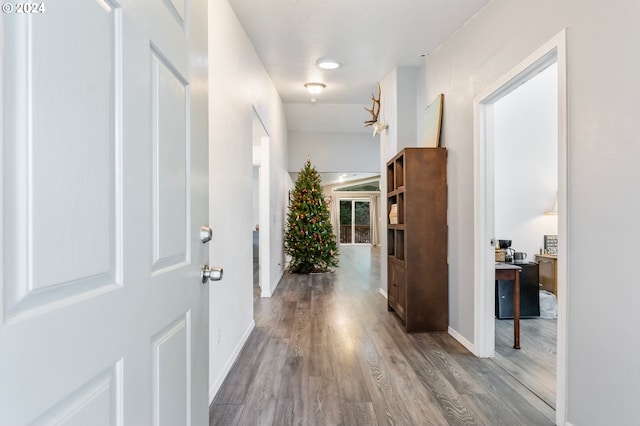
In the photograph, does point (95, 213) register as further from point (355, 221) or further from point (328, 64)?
point (355, 221)

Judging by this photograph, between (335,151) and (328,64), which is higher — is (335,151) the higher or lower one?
the lower one

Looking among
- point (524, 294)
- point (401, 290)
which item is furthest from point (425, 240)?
point (524, 294)

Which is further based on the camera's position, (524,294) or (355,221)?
(355,221)

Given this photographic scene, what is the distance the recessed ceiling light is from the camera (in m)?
4.07

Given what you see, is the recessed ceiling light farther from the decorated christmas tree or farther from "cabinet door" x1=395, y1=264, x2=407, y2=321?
the decorated christmas tree

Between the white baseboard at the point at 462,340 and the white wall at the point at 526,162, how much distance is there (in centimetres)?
149

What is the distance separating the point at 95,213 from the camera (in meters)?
0.67

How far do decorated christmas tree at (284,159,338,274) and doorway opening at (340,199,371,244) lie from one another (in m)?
8.17

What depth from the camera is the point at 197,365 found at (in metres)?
1.22

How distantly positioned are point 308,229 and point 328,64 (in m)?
3.65

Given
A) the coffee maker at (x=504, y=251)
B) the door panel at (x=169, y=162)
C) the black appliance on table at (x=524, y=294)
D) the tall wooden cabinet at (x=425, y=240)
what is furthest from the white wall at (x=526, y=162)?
the door panel at (x=169, y=162)

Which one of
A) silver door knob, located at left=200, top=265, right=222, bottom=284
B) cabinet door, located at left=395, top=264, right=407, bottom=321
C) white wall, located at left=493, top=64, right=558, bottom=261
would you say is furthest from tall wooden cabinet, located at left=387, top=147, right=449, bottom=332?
silver door knob, located at left=200, top=265, right=222, bottom=284

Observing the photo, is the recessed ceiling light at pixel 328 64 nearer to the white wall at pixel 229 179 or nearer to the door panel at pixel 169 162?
the white wall at pixel 229 179

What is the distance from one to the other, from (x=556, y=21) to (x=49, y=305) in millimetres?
2561
